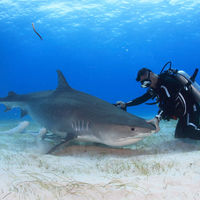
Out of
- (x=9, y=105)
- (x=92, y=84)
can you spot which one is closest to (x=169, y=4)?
(x=9, y=105)

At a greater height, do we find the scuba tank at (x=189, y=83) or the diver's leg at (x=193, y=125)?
the scuba tank at (x=189, y=83)

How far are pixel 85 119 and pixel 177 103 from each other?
2.41 m

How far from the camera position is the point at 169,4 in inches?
1236

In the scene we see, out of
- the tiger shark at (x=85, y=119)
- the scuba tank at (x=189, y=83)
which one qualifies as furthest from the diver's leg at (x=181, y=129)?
the tiger shark at (x=85, y=119)

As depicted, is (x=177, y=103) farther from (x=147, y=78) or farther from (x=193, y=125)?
(x=147, y=78)

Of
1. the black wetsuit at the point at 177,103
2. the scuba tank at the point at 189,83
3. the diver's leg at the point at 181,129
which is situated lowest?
the diver's leg at the point at 181,129

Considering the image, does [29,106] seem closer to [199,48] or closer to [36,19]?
[36,19]

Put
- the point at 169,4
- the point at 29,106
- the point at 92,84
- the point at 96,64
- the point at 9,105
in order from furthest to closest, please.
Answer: the point at 92,84 < the point at 96,64 < the point at 169,4 < the point at 9,105 < the point at 29,106

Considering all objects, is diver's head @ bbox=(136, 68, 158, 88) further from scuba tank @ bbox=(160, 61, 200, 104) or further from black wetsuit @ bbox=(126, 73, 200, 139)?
scuba tank @ bbox=(160, 61, 200, 104)

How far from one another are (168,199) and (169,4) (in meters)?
34.8

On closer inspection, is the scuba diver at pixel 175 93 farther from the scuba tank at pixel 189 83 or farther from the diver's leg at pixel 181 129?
the diver's leg at pixel 181 129

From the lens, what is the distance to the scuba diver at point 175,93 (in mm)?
5102

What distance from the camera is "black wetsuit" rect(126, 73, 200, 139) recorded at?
5.10m

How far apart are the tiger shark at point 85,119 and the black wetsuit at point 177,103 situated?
727mm
